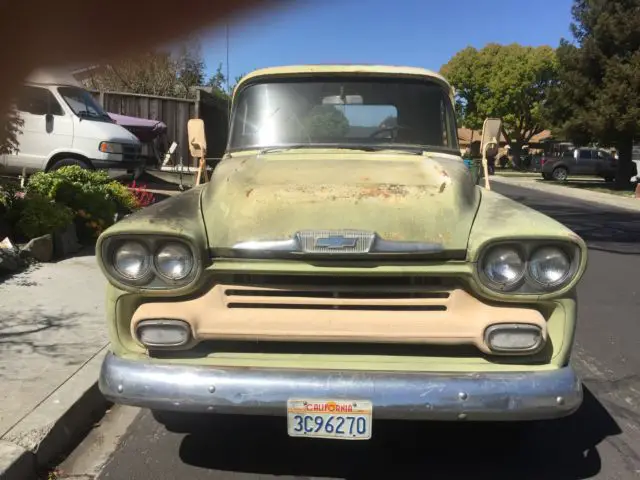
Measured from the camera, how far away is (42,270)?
6613 millimetres

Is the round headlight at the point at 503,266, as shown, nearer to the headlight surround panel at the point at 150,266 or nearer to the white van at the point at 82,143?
the headlight surround panel at the point at 150,266

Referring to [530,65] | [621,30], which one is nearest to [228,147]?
[621,30]

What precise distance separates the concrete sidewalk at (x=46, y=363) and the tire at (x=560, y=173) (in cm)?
2858

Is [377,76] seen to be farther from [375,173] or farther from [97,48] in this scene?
[97,48]

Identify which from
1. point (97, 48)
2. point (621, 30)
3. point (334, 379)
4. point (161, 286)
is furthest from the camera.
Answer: point (621, 30)

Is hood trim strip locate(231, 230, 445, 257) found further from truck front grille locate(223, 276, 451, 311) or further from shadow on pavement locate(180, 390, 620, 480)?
shadow on pavement locate(180, 390, 620, 480)

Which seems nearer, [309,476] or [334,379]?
[334,379]

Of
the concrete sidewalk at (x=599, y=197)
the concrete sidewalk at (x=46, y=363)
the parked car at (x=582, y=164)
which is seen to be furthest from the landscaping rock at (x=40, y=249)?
the parked car at (x=582, y=164)

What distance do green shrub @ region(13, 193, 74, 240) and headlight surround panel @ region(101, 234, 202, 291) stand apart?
476 centimetres

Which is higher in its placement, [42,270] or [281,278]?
[281,278]

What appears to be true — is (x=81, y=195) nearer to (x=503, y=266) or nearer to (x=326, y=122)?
(x=326, y=122)

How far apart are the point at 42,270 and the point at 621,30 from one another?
22.9 metres

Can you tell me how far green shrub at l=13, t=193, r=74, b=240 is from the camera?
6.96 metres

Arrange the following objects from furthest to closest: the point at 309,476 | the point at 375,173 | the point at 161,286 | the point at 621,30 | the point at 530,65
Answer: the point at 530,65 → the point at 621,30 → the point at 375,173 → the point at 309,476 → the point at 161,286
